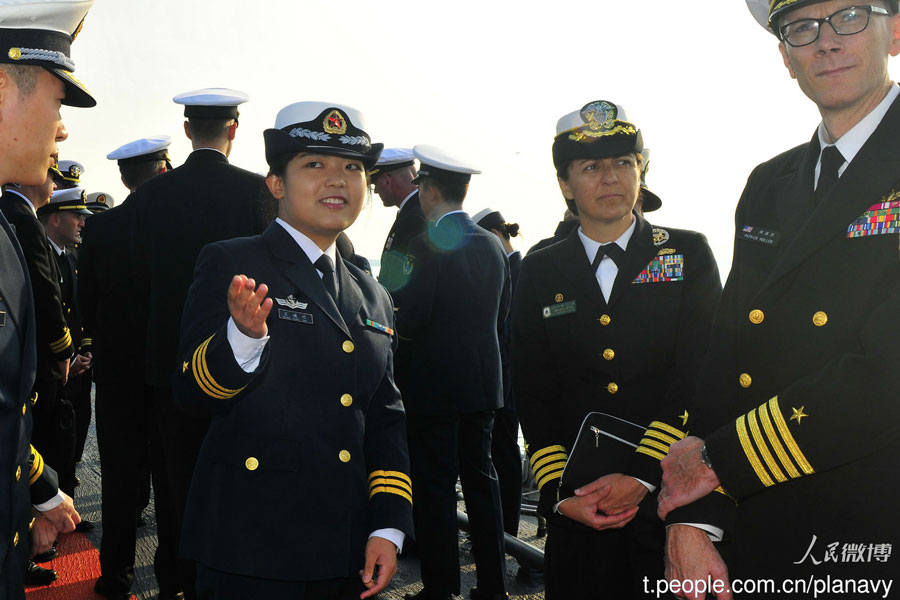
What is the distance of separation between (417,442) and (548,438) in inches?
66.6

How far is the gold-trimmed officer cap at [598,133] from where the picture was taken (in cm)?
299

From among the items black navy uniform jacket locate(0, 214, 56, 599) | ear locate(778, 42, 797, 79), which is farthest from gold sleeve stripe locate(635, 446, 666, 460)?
black navy uniform jacket locate(0, 214, 56, 599)

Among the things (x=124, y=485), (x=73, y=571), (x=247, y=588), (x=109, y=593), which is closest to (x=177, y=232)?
(x=124, y=485)

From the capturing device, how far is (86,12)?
2244 mm

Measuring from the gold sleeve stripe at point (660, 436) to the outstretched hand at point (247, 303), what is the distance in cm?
135

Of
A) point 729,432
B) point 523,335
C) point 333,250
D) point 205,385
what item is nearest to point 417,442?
point 523,335

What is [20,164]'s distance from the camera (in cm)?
191

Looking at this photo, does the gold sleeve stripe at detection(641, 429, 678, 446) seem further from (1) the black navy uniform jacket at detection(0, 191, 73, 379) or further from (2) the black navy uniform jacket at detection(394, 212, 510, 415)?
(1) the black navy uniform jacket at detection(0, 191, 73, 379)

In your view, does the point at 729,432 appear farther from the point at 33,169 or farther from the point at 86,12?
the point at 86,12

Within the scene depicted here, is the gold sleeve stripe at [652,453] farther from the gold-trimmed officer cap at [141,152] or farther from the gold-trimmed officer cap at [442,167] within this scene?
the gold-trimmed officer cap at [141,152]

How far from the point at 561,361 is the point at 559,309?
19 cm

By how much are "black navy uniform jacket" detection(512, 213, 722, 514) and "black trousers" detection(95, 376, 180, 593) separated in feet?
7.49

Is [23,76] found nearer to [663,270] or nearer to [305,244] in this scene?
[305,244]

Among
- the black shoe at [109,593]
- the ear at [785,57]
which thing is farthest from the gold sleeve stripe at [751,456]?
the black shoe at [109,593]
